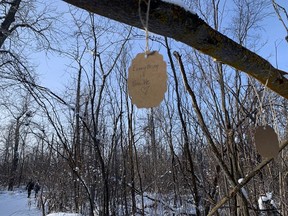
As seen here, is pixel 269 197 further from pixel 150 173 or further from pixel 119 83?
pixel 150 173

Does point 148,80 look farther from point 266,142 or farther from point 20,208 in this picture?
point 20,208

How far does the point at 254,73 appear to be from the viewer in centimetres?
107

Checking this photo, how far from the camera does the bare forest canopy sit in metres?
0.71

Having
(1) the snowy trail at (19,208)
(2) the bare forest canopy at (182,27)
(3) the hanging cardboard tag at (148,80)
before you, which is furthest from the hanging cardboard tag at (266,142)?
(1) the snowy trail at (19,208)

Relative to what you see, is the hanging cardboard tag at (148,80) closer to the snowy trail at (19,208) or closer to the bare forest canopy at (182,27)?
the bare forest canopy at (182,27)

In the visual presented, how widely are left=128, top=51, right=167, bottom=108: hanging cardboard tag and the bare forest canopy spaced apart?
103mm

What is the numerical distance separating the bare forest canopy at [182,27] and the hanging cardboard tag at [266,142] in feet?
0.81

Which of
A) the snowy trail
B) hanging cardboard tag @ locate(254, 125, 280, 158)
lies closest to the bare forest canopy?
hanging cardboard tag @ locate(254, 125, 280, 158)

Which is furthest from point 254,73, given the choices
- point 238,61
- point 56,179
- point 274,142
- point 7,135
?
point 7,135

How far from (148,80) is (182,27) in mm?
181

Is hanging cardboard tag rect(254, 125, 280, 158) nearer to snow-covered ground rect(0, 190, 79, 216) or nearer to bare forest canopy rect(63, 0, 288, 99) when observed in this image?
bare forest canopy rect(63, 0, 288, 99)

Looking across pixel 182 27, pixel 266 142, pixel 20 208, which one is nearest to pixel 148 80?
pixel 182 27

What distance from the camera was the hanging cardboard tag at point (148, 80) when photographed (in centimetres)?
89

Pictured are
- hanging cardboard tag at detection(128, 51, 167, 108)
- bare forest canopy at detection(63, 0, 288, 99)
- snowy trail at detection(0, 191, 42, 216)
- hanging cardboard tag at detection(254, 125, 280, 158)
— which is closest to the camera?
bare forest canopy at detection(63, 0, 288, 99)
